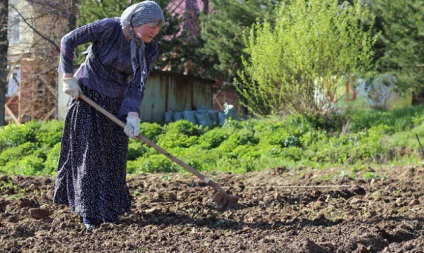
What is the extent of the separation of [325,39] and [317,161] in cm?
272

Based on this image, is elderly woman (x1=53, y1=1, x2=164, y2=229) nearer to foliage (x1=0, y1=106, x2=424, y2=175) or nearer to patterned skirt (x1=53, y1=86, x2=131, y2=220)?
patterned skirt (x1=53, y1=86, x2=131, y2=220)

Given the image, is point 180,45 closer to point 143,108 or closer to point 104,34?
point 143,108

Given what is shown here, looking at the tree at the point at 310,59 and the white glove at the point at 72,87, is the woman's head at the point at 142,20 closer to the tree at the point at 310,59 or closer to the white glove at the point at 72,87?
the white glove at the point at 72,87

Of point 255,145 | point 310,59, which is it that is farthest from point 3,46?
point 310,59

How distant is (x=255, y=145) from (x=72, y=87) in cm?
674

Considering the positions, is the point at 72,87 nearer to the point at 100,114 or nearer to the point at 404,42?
the point at 100,114

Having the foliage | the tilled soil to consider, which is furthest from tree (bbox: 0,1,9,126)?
the tilled soil

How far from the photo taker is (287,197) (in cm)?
575

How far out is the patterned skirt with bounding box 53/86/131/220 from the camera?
475 centimetres

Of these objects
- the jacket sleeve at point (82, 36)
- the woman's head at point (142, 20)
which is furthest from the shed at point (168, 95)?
the woman's head at point (142, 20)

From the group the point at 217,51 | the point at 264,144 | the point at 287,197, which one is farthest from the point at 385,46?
the point at 287,197

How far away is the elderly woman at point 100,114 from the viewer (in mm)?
4676

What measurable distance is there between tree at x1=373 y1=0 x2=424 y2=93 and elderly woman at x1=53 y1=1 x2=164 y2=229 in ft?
37.9

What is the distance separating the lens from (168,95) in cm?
1645
